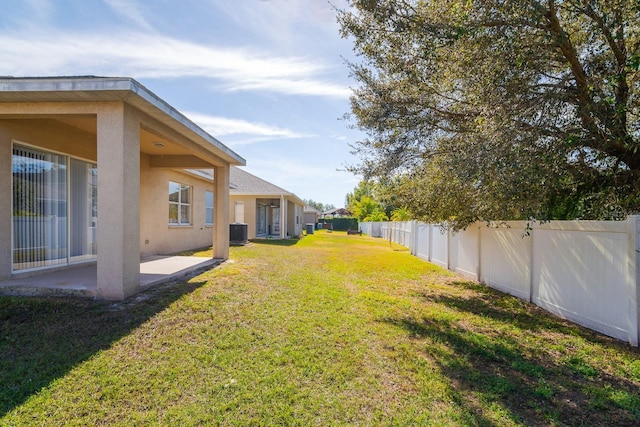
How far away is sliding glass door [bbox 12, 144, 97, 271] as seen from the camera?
6.73 meters

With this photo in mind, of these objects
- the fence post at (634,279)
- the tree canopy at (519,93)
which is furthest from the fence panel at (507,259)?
the fence post at (634,279)

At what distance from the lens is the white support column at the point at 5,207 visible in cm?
617

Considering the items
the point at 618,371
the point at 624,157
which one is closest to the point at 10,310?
the point at 618,371

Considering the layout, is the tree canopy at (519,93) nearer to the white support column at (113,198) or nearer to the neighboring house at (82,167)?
the neighboring house at (82,167)

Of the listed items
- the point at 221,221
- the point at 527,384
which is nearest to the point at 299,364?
the point at 527,384

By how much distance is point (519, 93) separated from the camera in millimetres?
5234

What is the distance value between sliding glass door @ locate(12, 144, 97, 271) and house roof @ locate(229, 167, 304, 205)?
1034 cm

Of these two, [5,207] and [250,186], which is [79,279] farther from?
[250,186]

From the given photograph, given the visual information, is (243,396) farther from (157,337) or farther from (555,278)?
(555,278)

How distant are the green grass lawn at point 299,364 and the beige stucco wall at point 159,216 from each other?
557cm

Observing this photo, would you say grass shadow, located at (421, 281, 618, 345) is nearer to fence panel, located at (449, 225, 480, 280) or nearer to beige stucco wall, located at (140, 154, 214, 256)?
fence panel, located at (449, 225, 480, 280)

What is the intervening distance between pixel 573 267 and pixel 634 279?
1.12 meters

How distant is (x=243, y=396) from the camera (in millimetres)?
3080

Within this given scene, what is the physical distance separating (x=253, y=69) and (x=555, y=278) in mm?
9011
